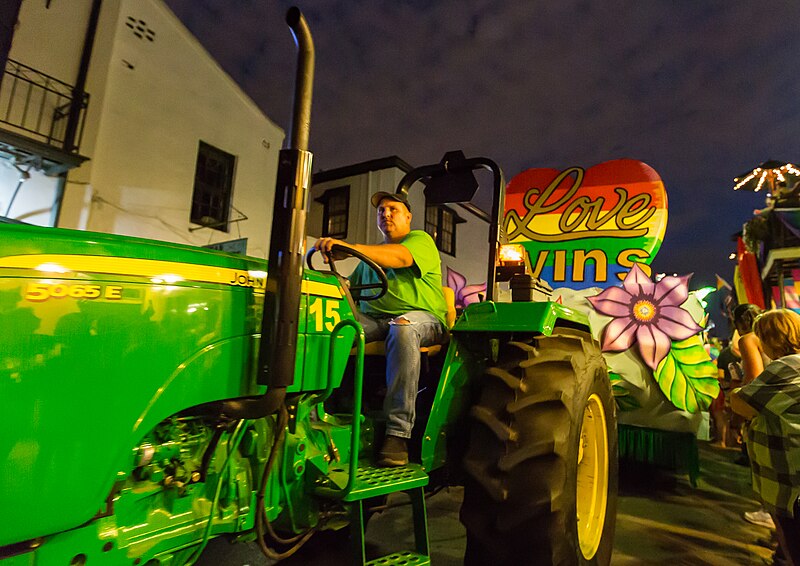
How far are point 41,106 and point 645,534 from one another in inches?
339

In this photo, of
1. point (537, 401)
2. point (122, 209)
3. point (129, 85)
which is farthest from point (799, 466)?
point (129, 85)

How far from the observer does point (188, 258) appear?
1412mm

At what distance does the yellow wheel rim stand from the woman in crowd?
755 millimetres

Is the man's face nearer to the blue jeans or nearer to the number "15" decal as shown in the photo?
the blue jeans

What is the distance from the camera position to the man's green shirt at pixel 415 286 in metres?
2.32

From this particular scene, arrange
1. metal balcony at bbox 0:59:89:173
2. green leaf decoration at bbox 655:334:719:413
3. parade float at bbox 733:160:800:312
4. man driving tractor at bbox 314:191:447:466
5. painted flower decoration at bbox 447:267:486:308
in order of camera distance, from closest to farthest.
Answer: man driving tractor at bbox 314:191:447:466 < green leaf decoration at bbox 655:334:719:413 < painted flower decoration at bbox 447:267:486:308 < metal balcony at bbox 0:59:89:173 < parade float at bbox 733:160:800:312

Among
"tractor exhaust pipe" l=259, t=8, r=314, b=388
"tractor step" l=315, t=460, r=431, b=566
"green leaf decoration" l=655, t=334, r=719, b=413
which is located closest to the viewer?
"tractor exhaust pipe" l=259, t=8, r=314, b=388

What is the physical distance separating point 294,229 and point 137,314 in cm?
47

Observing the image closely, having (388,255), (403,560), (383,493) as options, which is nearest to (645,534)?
(403,560)

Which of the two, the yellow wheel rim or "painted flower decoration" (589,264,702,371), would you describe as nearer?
the yellow wheel rim

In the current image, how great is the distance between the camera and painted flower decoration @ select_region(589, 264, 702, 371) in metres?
4.15

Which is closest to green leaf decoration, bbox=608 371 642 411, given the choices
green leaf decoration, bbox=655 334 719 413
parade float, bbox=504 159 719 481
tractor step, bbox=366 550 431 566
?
parade float, bbox=504 159 719 481

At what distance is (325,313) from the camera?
181cm

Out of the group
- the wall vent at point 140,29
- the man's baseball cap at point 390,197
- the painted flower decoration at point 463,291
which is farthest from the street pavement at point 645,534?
the wall vent at point 140,29
